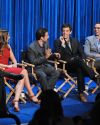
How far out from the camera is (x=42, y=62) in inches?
231

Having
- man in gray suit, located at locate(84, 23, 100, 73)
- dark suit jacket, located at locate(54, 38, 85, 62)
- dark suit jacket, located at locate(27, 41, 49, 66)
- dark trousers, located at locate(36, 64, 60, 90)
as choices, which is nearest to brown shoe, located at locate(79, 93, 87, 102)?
dark trousers, located at locate(36, 64, 60, 90)

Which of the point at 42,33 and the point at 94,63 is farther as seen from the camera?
the point at 94,63

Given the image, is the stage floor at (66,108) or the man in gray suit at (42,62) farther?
the man in gray suit at (42,62)

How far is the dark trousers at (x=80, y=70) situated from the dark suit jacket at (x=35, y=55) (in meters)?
0.50

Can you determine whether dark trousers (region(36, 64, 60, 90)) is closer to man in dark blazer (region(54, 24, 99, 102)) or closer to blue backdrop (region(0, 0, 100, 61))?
man in dark blazer (region(54, 24, 99, 102))

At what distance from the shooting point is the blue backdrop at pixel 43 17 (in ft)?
22.1

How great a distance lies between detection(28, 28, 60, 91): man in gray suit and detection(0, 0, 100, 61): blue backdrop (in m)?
0.94

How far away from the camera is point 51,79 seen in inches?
229

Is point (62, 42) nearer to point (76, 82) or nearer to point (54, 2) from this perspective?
point (76, 82)

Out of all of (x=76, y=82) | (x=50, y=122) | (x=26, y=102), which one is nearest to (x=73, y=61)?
(x=76, y=82)

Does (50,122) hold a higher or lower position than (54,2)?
lower

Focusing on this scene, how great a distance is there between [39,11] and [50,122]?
556 centimetres

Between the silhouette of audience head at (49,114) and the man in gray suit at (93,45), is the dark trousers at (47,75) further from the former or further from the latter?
the silhouette of audience head at (49,114)

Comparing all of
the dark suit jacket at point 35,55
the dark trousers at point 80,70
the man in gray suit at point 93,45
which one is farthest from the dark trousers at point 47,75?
the man in gray suit at point 93,45
